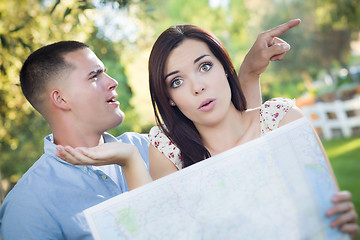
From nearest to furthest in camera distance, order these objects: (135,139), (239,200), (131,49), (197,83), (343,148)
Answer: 1. (239,200)
2. (197,83)
3. (135,139)
4. (343,148)
5. (131,49)

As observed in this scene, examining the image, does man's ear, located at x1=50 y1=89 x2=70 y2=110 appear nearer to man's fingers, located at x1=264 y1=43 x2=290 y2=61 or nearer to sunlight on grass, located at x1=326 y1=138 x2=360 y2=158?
man's fingers, located at x1=264 y1=43 x2=290 y2=61

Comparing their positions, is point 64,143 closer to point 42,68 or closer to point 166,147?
point 42,68

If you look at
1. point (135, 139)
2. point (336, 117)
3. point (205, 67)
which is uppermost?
point (205, 67)

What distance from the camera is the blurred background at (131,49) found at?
15.1ft

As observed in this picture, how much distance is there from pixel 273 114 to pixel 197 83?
42cm

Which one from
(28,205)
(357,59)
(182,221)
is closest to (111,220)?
(182,221)

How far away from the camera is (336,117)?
11680mm

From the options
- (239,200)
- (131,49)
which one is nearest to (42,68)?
(239,200)

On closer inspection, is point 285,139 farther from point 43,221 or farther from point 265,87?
point 265,87

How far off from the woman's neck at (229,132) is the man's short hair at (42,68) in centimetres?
110

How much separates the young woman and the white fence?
9.84 m

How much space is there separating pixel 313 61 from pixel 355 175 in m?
19.2

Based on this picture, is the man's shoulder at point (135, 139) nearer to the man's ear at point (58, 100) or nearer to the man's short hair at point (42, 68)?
the man's ear at point (58, 100)

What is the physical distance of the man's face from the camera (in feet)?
8.62
